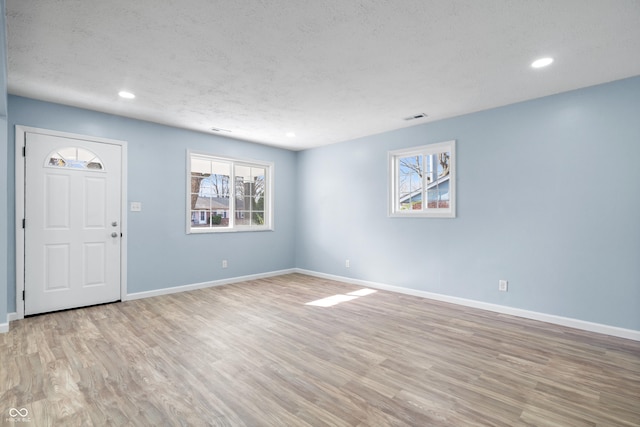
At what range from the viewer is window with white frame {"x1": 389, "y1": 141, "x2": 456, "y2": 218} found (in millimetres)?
4324

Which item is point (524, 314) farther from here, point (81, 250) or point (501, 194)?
point (81, 250)

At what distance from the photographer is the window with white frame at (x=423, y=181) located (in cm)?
432

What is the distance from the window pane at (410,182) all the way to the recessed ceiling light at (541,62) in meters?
2.03

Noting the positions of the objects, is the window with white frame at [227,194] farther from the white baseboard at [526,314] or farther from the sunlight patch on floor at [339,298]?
the white baseboard at [526,314]

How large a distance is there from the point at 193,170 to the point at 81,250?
6.32 feet

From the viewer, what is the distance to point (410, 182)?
4863 millimetres

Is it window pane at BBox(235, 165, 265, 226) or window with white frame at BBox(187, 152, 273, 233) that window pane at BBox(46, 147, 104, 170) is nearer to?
window with white frame at BBox(187, 152, 273, 233)

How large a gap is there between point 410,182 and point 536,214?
178 centimetres

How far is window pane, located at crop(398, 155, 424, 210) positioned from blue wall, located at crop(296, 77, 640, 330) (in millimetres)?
264

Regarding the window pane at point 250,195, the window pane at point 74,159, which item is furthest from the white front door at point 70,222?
the window pane at point 250,195

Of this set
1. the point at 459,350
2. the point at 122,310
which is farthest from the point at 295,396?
the point at 122,310

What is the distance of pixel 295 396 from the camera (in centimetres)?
205

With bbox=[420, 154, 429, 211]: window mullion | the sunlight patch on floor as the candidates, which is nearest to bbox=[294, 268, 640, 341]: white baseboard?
the sunlight patch on floor

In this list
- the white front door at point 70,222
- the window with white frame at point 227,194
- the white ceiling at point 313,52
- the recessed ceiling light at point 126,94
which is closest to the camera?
the white ceiling at point 313,52
